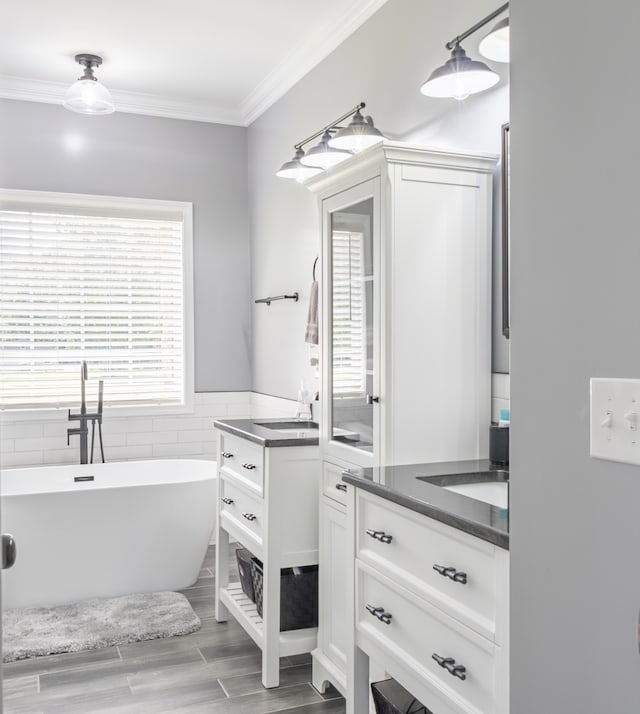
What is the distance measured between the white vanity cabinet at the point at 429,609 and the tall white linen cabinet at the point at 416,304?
1.34ft

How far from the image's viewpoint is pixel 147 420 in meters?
4.95

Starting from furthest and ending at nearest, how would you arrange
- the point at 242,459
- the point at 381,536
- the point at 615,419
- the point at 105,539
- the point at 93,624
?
the point at 105,539, the point at 93,624, the point at 242,459, the point at 381,536, the point at 615,419

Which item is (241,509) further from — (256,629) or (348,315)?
(348,315)

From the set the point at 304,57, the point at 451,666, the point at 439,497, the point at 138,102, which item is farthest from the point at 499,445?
the point at 138,102

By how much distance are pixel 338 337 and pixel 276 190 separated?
2097mm

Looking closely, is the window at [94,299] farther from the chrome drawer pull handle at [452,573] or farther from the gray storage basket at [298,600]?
the chrome drawer pull handle at [452,573]

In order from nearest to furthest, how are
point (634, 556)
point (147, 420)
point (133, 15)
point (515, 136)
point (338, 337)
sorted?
point (634, 556), point (515, 136), point (338, 337), point (133, 15), point (147, 420)

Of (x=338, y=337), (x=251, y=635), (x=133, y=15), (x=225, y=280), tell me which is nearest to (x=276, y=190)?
(x=225, y=280)

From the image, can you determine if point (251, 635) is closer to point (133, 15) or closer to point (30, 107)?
point (133, 15)

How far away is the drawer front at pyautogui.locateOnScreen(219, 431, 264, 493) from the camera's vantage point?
3096mm

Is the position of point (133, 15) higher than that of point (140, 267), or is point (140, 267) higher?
point (133, 15)

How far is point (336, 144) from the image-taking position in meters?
2.95

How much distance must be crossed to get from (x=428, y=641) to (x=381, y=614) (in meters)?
0.22

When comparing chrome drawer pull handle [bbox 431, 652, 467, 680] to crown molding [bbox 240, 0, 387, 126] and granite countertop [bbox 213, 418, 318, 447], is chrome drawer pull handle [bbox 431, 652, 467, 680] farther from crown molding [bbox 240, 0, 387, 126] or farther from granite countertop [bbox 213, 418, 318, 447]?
crown molding [bbox 240, 0, 387, 126]
